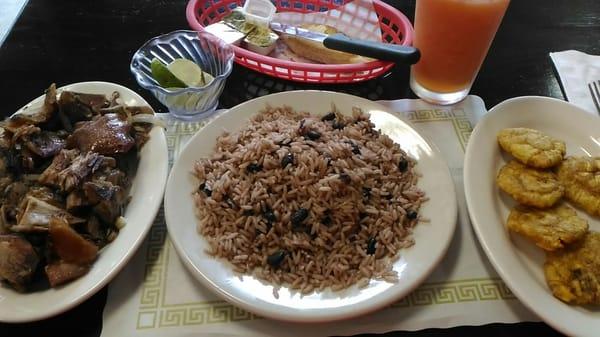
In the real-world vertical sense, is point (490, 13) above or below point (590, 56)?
above

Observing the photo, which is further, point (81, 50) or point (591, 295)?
point (81, 50)

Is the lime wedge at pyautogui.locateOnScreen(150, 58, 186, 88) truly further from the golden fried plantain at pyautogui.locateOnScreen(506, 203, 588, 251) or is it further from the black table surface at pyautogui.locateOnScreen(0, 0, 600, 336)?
the golden fried plantain at pyautogui.locateOnScreen(506, 203, 588, 251)

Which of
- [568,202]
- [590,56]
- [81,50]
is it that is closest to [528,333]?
[568,202]

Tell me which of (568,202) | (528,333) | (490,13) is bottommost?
(528,333)

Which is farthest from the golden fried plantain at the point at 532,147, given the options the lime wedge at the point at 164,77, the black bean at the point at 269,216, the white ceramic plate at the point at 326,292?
the lime wedge at the point at 164,77

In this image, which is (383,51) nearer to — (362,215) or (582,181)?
(362,215)

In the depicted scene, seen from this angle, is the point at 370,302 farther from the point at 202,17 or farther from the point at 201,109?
the point at 202,17

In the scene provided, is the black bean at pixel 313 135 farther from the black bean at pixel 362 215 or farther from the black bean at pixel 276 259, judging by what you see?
the black bean at pixel 276 259
